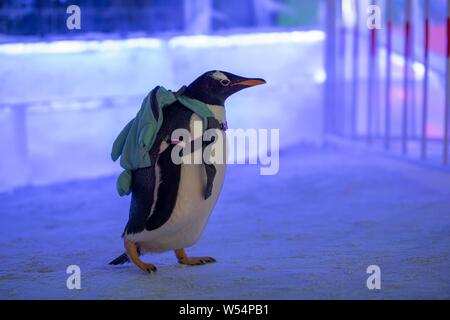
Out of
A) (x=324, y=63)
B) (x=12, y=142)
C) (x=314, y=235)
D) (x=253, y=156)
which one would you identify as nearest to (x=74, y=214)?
(x=12, y=142)

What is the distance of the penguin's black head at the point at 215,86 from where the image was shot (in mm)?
2740

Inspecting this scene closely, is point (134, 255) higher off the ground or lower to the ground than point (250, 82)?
lower

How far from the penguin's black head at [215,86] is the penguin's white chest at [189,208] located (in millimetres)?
36

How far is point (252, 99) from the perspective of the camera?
636 centimetres

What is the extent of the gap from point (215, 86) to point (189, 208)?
0.41 m

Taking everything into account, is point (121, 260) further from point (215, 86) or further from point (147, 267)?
point (215, 86)

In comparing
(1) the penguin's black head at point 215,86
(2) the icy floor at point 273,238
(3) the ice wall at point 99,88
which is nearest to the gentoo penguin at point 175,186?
(1) the penguin's black head at point 215,86

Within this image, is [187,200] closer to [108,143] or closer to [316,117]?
[108,143]

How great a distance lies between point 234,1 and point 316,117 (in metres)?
1.15

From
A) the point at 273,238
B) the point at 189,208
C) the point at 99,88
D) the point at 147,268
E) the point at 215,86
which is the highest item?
the point at 215,86

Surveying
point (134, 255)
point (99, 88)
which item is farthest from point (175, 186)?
point (99, 88)

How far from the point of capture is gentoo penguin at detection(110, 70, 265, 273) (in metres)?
2.69

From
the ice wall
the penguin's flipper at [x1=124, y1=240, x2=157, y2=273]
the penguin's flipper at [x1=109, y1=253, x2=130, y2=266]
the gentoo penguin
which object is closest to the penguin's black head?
the gentoo penguin

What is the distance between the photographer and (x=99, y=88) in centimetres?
572
